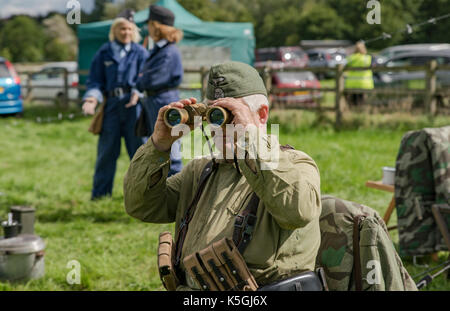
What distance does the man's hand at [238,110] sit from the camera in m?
2.01

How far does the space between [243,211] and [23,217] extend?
3.03 m

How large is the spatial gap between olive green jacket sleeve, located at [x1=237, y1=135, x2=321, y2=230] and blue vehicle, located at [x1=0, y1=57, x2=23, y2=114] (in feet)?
44.5

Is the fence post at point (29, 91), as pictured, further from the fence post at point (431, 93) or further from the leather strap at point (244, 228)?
the leather strap at point (244, 228)

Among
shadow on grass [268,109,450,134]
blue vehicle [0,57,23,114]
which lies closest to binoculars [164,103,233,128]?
shadow on grass [268,109,450,134]

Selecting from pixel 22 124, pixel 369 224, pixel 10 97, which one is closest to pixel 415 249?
pixel 369 224

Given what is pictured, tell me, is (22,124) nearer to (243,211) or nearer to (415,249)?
(415,249)

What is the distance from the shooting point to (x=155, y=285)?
4.33m

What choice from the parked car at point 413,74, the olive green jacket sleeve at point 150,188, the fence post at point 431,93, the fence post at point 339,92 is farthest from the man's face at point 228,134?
the parked car at point 413,74

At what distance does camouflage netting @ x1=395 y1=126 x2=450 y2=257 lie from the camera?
14.0 feet

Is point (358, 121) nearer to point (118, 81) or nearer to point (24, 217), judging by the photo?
point (118, 81)

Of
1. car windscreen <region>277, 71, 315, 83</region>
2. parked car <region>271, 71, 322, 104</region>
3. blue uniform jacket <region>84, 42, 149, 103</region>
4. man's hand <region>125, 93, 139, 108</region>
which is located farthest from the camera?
car windscreen <region>277, 71, 315, 83</region>

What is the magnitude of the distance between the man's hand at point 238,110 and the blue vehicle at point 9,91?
13486mm

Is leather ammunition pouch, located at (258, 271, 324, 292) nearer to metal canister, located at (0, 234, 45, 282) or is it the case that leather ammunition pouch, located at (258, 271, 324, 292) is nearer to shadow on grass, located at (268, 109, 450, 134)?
metal canister, located at (0, 234, 45, 282)

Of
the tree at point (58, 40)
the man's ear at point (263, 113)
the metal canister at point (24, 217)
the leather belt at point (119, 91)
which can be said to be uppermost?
the tree at point (58, 40)
